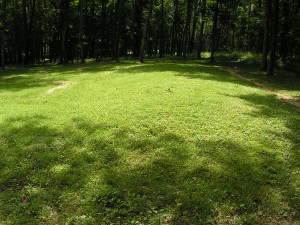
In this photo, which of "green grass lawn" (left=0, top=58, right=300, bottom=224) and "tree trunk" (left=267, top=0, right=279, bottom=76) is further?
"tree trunk" (left=267, top=0, right=279, bottom=76)

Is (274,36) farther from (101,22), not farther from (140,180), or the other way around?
(101,22)

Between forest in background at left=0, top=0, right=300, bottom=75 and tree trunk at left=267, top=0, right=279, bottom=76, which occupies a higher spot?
forest in background at left=0, top=0, right=300, bottom=75

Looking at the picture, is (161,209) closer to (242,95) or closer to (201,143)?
(201,143)

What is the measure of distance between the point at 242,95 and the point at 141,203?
1026 cm

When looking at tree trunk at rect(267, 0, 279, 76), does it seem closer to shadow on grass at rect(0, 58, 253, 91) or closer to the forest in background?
shadow on grass at rect(0, 58, 253, 91)

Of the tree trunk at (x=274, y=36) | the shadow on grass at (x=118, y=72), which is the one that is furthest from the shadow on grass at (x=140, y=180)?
the tree trunk at (x=274, y=36)

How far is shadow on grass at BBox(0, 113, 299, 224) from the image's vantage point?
16.7 feet

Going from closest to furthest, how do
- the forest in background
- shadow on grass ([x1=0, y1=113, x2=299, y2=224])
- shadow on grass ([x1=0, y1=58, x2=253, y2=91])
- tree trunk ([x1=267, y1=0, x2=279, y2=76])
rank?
shadow on grass ([x1=0, y1=113, x2=299, y2=224]) → shadow on grass ([x1=0, y1=58, x2=253, y2=91]) → tree trunk ([x1=267, y1=0, x2=279, y2=76]) → the forest in background

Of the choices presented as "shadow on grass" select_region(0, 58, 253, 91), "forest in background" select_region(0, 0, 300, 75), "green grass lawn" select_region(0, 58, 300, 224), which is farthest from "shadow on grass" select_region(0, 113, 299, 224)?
"forest in background" select_region(0, 0, 300, 75)

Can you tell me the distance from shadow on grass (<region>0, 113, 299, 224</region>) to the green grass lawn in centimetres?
3

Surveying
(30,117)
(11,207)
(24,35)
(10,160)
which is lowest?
(11,207)

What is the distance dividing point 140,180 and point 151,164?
68 cm

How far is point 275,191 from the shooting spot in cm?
562

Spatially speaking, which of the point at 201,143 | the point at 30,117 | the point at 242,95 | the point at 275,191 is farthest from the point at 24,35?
the point at 275,191
